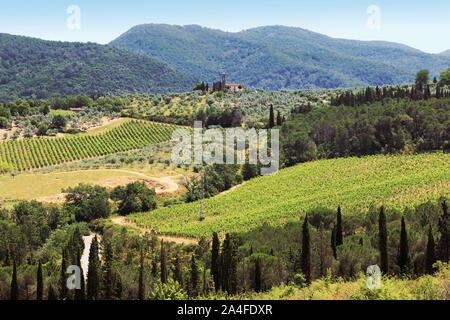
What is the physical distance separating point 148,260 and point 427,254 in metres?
27.2

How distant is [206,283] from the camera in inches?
1661

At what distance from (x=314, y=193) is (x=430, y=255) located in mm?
39742

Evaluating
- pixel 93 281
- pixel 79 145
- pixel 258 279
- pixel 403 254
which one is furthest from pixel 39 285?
pixel 79 145

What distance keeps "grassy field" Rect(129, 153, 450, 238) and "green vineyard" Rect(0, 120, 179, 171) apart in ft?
122

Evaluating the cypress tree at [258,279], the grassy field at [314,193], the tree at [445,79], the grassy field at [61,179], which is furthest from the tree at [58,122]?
the tree at [445,79]

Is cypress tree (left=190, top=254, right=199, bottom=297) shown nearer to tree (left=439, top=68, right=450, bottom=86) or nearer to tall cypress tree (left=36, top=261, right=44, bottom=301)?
tall cypress tree (left=36, top=261, right=44, bottom=301)

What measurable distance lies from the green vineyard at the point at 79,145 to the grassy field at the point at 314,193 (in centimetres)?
3713

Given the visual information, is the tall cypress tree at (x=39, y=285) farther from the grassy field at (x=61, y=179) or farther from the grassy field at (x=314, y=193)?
the grassy field at (x=61, y=179)

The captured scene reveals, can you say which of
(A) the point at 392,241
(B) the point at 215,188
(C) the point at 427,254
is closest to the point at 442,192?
(A) the point at 392,241

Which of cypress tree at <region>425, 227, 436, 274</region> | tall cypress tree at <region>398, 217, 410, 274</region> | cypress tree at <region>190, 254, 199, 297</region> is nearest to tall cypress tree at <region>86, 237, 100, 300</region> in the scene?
cypress tree at <region>190, 254, 199, 297</region>

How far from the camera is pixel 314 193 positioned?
81.9 meters

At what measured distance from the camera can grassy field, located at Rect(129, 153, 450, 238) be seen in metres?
69.5

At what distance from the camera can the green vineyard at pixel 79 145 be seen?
4117 inches

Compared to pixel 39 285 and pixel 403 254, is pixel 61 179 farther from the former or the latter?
pixel 403 254
